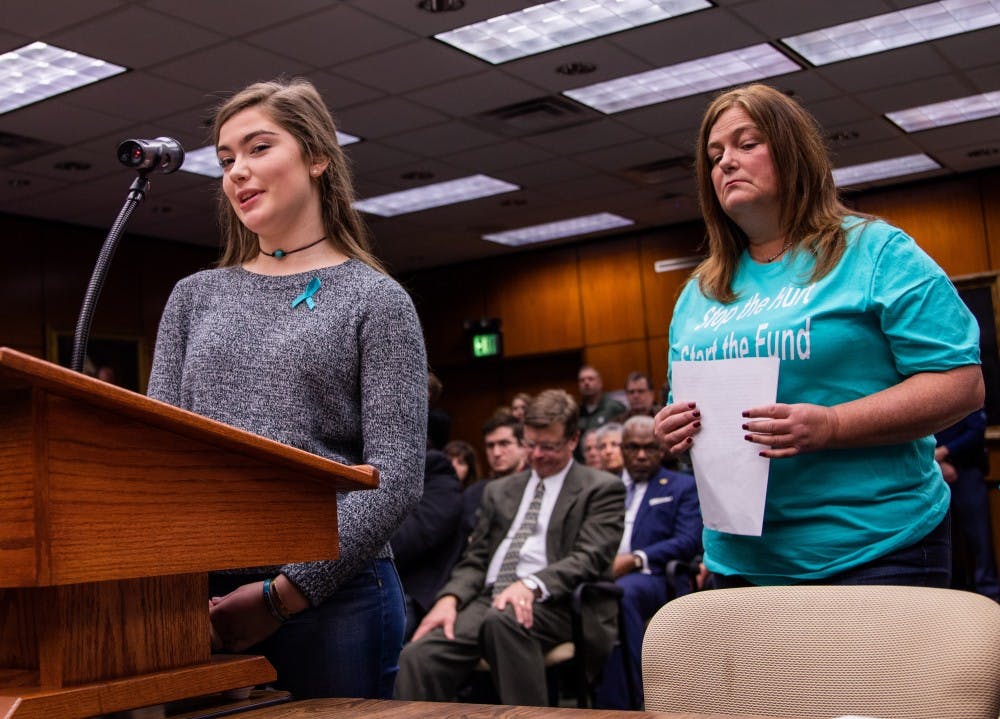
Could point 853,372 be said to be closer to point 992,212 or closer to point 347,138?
point 347,138

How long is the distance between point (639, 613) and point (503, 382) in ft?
24.8

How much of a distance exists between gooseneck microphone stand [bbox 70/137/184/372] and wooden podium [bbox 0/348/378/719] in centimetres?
29

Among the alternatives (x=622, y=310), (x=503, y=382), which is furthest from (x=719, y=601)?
(x=503, y=382)

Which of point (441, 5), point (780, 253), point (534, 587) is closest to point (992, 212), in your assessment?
point (441, 5)

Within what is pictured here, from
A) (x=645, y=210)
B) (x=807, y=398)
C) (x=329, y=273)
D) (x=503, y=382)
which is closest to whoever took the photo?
(x=329, y=273)

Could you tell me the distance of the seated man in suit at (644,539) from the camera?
4.11 meters

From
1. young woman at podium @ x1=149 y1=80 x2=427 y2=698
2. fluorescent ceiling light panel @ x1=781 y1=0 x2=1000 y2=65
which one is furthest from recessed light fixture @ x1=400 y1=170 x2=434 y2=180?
young woman at podium @ x1=149 y1=80 x2=427 y2=698

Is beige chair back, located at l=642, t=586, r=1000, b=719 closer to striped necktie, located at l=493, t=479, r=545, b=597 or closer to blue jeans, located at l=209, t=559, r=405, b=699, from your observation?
blue jeans, located at l=209, t=559, r=405, b=699

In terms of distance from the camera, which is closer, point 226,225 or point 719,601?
point 719,601

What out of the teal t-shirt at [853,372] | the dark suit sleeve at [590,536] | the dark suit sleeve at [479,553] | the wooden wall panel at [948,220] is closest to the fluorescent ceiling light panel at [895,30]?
the wooden wall panel at [948,220]

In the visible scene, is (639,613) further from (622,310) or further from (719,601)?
(622,310)

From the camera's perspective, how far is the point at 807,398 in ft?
5.24

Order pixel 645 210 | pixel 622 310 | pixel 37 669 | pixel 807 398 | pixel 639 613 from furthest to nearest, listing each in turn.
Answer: pixel 622 310
pixel 645 210
pixel 639 613
pixel 807 398
pixel 37 669

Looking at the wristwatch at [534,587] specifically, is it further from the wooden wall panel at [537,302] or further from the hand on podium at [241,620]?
the wooden wall panel at [537,302]
